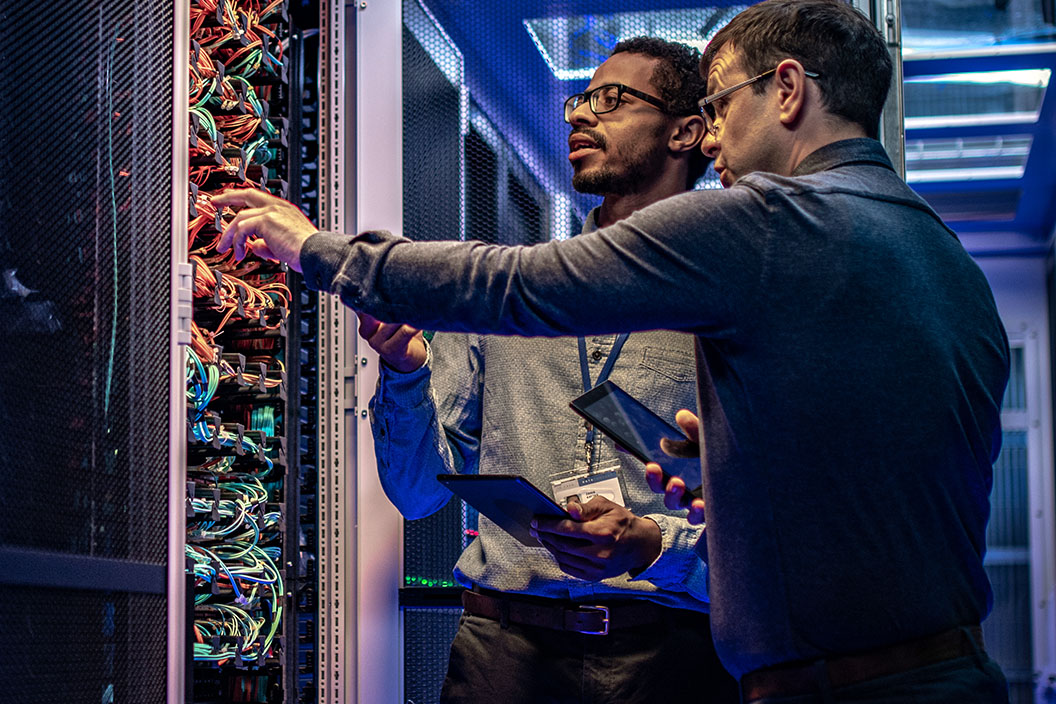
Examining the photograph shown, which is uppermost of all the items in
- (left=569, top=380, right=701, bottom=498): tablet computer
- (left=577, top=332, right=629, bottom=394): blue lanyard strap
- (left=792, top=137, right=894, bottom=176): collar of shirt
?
(left=792, top=137, right=894, bottom=176): collar of shirt

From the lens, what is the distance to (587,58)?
297 centimetres

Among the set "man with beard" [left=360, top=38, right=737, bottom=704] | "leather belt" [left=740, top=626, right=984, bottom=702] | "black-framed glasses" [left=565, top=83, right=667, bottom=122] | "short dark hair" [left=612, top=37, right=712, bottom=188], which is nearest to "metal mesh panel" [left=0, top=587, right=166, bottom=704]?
"man with beard" [left=360, top=38, right=737, bottom=704]

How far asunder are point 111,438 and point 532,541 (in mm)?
752

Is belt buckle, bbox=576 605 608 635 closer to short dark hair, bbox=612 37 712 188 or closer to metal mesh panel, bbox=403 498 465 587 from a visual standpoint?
metal mesh panel, bbox=403 498 465 587

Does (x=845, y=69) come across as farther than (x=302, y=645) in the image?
No

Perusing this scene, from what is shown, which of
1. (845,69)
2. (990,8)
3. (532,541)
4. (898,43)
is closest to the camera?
(845,69)

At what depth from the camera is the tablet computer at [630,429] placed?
1.78 meters

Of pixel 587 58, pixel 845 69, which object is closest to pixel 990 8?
pixel 587 58

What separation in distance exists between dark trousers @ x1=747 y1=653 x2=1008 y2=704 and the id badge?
791 millimetres

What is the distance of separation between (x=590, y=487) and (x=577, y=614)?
0.76 ft

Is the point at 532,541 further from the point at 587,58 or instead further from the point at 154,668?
the point at 587,58

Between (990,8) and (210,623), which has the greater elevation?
(990,8)

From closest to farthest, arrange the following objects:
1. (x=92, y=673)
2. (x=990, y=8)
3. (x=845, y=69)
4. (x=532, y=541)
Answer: (x=845, y=69)
(x=92, y=673)
(x=532, y=541)
(x=990, y=8)

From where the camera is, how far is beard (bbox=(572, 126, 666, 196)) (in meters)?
2.45
